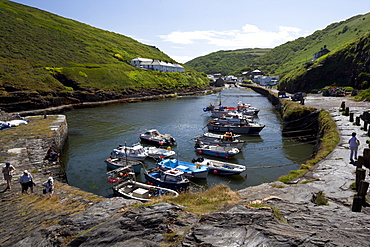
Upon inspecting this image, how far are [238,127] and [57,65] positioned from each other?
8196 cm

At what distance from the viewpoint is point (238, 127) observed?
44781mm

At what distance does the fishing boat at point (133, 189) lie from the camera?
1925 centimetres

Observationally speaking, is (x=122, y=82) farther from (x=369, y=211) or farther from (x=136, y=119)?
(x=369, y=211)

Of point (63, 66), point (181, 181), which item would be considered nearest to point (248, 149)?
point (181, 181)

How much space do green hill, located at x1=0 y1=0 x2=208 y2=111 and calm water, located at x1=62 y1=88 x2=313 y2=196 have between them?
22.1m

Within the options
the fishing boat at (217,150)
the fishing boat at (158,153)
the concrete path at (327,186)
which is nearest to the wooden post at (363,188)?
the concrete path at (327,186)

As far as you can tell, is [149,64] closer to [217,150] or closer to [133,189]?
[217,150]

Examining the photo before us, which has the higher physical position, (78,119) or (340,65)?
(340,65)

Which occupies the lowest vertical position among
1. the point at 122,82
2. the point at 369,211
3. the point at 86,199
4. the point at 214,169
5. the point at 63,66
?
the point at 214,169

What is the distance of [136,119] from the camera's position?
58.0m

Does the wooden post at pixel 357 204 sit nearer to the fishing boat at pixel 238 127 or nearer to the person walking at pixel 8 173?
the person walking at pixel 8 173

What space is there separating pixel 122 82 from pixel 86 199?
92459mm

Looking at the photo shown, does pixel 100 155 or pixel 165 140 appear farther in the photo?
pixel 165 140

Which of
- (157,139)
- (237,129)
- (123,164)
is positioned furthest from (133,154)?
(237,129)
